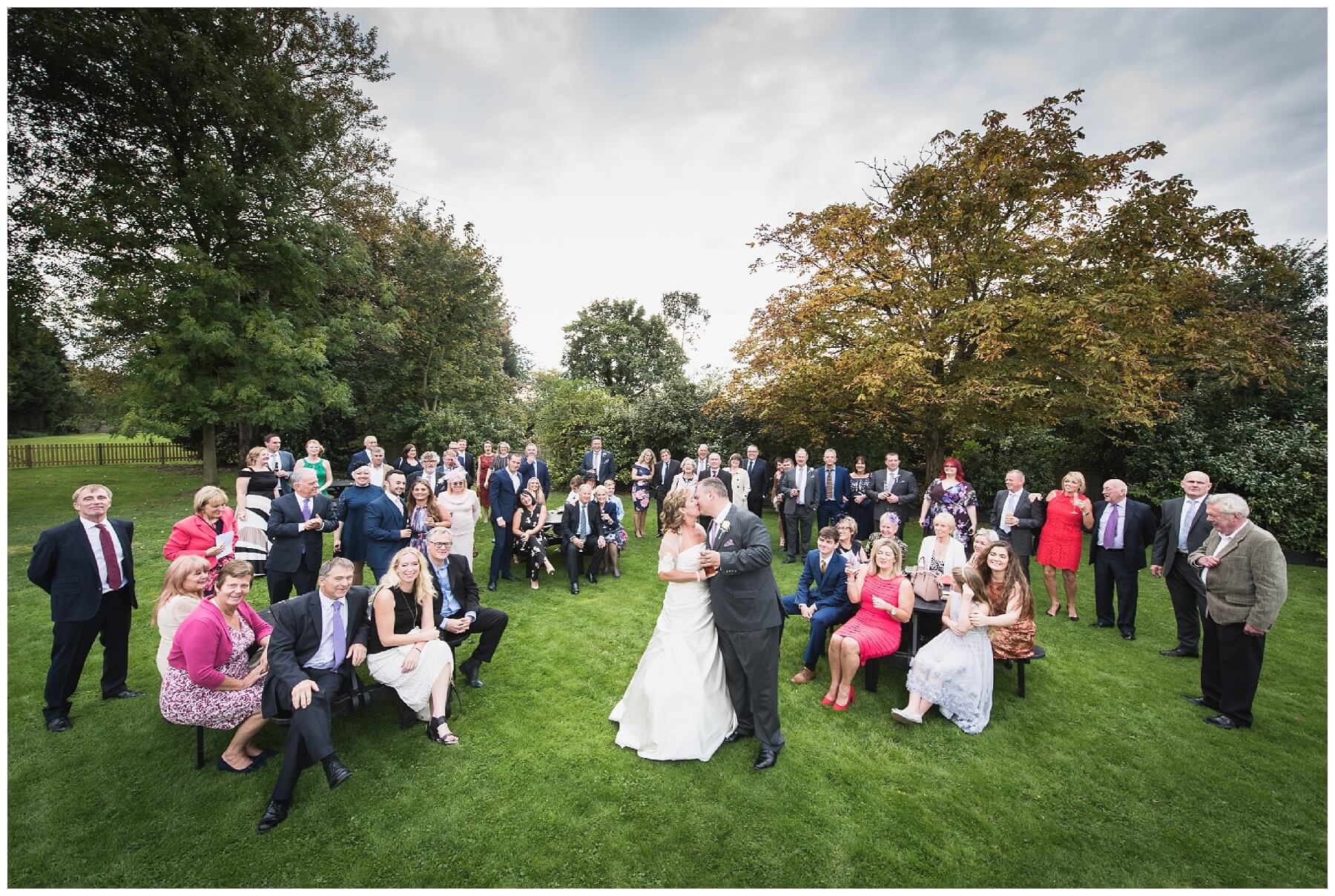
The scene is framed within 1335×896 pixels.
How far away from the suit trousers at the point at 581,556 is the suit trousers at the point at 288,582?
2282mm

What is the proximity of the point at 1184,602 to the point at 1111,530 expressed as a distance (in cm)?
88

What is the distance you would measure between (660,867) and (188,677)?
3.14 meters

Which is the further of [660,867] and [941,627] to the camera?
[941,627]

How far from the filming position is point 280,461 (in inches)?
326

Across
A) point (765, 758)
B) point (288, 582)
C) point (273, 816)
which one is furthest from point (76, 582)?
point (765, 758)

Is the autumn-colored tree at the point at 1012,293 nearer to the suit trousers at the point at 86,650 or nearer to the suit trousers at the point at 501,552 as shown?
the suit trousers at the point at 501,552

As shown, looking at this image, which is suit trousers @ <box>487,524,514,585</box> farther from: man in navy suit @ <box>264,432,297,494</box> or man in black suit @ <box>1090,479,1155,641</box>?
man in black suit @ <box>1090,479,1155,641</box>

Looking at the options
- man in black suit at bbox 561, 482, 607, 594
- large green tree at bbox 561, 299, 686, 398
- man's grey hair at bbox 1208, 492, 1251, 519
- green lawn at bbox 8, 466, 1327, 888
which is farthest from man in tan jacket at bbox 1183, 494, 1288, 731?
large green tree at bbox 561, 299, 686, 398

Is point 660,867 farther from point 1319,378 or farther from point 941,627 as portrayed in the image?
point 1319,378

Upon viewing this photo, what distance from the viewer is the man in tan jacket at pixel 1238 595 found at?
13.1 ft

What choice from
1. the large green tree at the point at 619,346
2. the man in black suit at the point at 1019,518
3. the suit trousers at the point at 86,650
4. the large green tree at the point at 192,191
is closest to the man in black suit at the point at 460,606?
the suit trousers at the point at 86,650

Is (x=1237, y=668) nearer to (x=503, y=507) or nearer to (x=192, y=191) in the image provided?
(x=503, y=507)

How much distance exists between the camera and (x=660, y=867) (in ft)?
9.66

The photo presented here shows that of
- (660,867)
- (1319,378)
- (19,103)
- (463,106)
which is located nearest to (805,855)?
(660,867)
